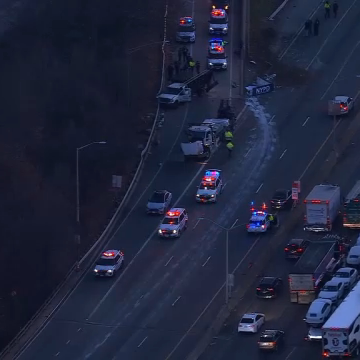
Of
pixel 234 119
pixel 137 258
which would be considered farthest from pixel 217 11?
pixel 137 258

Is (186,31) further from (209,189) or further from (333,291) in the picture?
(333,291)

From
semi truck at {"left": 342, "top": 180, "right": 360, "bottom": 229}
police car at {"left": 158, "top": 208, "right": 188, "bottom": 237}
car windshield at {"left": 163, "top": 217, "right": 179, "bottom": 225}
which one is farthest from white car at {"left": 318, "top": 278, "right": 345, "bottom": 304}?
car windshield at {"left": 163, "top": 217, "right": 179, "bottom": 225}

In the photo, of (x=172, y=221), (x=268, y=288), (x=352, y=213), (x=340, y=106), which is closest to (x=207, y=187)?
(x=172, y=221)

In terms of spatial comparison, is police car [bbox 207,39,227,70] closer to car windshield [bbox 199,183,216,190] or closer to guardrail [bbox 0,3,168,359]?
guardrail [bbox 0,3,168,359]

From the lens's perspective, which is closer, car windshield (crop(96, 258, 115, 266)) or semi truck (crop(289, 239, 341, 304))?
semi truck (crop(289, 239, 341, 304))

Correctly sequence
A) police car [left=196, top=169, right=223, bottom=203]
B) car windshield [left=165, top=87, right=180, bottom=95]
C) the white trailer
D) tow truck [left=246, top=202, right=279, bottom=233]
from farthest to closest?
car windshield [left=165, top=87, right=180, bottom=95]
police car [left=196, top=169, right=223, bottom=203]
tow truck [left=246, top=202, right=279, bottom=233]
the white trailer

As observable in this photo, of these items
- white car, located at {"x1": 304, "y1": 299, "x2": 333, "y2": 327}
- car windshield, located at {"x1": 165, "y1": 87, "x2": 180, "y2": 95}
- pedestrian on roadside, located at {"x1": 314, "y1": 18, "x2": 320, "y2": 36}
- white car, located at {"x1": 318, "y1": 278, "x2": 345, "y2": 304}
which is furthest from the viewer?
pedestrian on roadside, located at {"x1": 314, "y1": 18, "x2": 320, "y2": 36}

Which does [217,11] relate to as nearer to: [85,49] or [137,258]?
[85,49]
